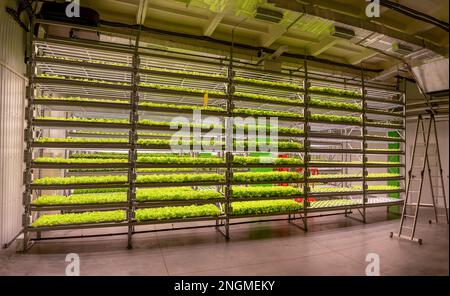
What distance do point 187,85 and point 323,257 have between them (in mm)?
4453

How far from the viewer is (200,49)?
6570 mm

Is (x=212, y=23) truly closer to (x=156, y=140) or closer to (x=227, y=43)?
(x=227, y=43)

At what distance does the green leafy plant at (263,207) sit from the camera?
5.41 metres

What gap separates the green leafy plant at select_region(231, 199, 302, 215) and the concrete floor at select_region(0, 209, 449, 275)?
479 mm

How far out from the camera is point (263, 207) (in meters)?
5.52

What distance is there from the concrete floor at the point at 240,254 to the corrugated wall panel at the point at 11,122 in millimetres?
793

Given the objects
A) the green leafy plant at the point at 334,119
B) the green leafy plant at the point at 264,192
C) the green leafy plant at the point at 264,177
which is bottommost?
the green leafy plant at the point at 264,192

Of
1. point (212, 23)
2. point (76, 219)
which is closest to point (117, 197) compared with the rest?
point (76, 219)

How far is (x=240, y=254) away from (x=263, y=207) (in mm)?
1382

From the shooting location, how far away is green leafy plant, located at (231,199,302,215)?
213 inches
